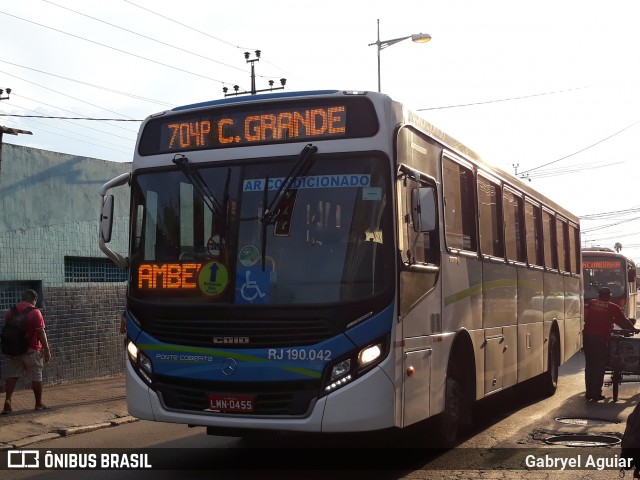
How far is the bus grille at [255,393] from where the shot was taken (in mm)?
7367

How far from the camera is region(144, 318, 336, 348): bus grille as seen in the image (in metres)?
7.38

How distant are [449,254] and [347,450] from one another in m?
2.41

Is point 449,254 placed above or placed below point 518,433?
above

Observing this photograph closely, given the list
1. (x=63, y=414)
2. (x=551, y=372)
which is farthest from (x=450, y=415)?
(x=551, y=372)

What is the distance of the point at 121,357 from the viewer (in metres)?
18.3

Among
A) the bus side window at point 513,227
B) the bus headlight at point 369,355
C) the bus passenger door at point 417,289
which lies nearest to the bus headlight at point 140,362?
the bus headlight at point 369,355

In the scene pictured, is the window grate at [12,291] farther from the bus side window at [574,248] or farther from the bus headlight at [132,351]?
the bus side window at [574,248]

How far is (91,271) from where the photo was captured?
1803 cm

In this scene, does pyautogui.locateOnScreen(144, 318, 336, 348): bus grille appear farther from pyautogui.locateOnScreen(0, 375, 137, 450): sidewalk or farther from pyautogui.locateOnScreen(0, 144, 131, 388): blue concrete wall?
pyautogui.locateOnScreen(0, 144, 131, 388): blue concrete wall

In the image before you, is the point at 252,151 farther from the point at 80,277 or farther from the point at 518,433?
the point at 80,277

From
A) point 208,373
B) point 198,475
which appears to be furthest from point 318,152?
point 198,475

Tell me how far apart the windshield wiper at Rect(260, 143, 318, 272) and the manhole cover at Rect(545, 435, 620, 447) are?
174 inches

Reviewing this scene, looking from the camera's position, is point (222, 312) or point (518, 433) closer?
point (222, 312)

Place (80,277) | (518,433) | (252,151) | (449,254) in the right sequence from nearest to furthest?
1. (252,151)
2. (449,254)
3. (518,433)
4. (80,277)
